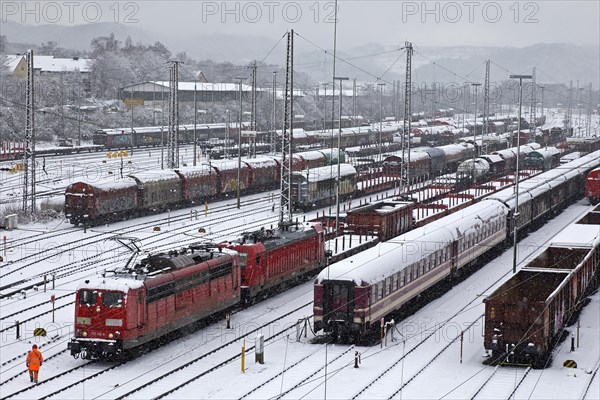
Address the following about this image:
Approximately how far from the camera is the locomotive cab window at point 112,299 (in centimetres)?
2459

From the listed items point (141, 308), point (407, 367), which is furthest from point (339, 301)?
point (141, 308)

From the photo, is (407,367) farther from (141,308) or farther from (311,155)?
(311,155)

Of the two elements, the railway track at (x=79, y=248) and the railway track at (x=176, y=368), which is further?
the railway track at (x=79, y=248)

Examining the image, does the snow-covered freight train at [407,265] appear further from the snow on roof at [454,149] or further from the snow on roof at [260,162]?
the snow on roof at [454,149]

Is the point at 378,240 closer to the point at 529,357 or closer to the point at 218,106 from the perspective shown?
the point at 529,357

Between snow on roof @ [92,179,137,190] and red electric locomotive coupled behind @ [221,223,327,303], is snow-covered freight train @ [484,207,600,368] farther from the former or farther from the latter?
snow on roof @ [92,179,137,190]

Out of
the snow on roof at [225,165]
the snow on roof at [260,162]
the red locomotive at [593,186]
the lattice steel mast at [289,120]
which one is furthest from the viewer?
the snow on roof at [260,162]

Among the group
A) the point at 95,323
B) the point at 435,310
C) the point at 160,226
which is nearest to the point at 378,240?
the point at 435,310

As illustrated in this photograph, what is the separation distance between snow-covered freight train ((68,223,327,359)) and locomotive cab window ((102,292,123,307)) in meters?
0.03

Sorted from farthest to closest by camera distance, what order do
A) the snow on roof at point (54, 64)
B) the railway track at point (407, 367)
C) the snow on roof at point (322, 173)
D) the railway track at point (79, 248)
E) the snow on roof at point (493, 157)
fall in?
the snow on roof at point (54, 64) < the snow on roof at point (493, 157) < the snow on roof at point (322, 173) < the railway track at point (79, 248) < the railway track at point (407, 367)

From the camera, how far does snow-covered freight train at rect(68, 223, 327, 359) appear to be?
81.2 feet

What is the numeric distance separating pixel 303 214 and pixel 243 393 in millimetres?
36517

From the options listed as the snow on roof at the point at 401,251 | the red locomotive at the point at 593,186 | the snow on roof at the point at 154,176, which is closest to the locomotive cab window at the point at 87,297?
the snow on roof at the point at 401,251

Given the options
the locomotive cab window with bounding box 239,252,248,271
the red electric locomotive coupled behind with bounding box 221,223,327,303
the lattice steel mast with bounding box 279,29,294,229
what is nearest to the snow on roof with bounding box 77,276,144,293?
the red electric locomotive coupled behind with bounding box 221,223,327,303
